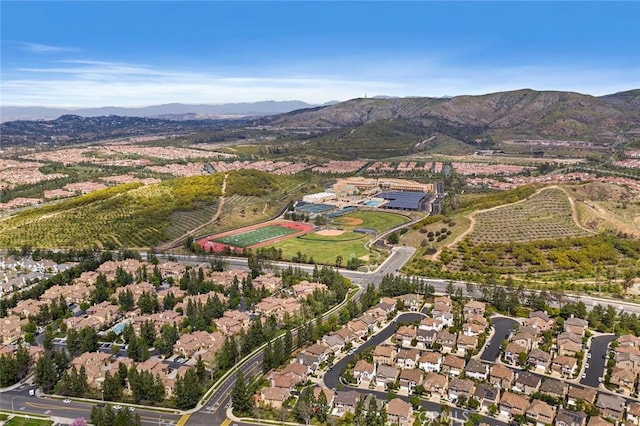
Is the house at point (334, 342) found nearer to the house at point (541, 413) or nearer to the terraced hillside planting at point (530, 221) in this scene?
the house at point (541, 413)

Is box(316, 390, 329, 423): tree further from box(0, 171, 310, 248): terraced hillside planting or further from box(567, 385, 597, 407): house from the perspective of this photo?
box(0, 171, 310, 248): terraced hillside planting

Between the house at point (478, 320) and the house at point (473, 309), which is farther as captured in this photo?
the house at point (473, 309)

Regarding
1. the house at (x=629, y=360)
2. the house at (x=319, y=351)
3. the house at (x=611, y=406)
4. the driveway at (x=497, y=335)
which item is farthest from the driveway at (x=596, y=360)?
the house at (x=319, y=351)

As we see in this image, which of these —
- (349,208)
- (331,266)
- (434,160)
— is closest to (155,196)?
(349,208)

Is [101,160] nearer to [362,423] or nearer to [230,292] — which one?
[230,292]

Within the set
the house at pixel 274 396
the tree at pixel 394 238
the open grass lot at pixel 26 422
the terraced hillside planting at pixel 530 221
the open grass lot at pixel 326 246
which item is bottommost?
the open grass lot at pixel 26 422

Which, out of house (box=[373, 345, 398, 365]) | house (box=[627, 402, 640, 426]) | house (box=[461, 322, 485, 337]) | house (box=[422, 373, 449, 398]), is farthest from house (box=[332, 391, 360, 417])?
house (box=[627, 402, 640, 426])
